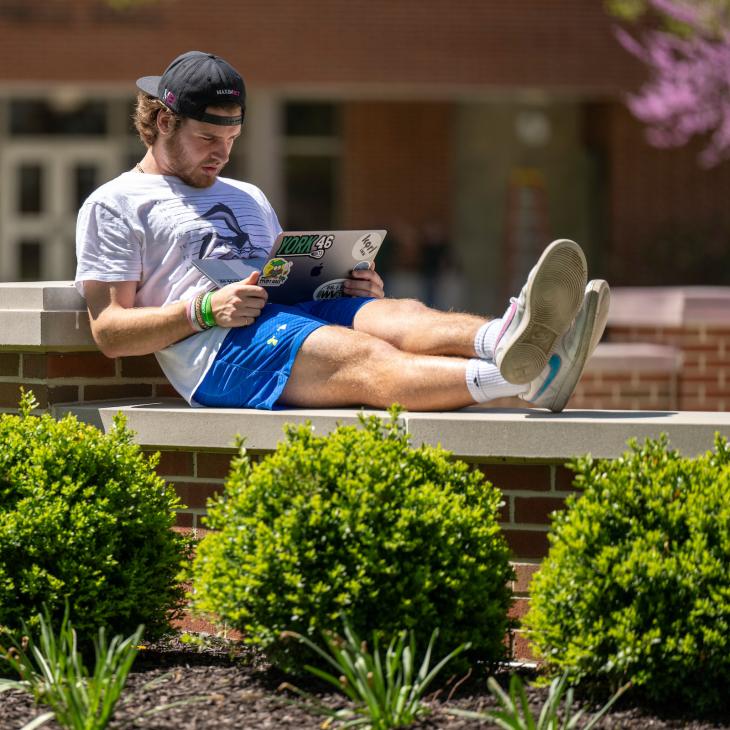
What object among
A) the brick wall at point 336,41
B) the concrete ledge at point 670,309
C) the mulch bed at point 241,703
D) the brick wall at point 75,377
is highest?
the brick wall at point 336,41

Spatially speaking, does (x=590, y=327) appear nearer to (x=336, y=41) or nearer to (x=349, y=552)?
(x=349, y=552)

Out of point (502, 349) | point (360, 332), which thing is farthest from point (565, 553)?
point (360, 332)

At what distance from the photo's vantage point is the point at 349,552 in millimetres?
3797

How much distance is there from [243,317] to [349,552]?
135cm

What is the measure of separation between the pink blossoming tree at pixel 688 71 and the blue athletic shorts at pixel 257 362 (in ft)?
37.8

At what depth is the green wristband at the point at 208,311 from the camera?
194 inches

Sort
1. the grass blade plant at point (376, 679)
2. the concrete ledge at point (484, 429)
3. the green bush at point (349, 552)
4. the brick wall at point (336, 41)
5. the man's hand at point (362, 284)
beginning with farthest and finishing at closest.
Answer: the brick wall at point (336, 41) < the man's hand at point (362, 284) < the concrete ledge at point (484, 429) < the green bush at point (349, 552) < the grass blade plant at point (376, 679)

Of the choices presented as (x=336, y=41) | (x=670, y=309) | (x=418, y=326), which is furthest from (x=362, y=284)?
(x=336, y=41)

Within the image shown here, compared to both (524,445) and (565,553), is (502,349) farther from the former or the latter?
(565,553)

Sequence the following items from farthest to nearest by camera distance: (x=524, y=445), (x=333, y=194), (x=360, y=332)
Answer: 1. (x=333, y=194)
2. (x=360, y=332)
3. (x=524, y=445)

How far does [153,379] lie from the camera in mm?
5559

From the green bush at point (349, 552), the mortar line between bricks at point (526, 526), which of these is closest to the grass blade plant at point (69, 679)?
the green bush at point (349, 552)

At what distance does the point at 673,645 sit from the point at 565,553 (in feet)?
1.19

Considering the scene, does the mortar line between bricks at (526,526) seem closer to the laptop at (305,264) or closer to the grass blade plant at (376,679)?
the grass blade plant at (376,679)
